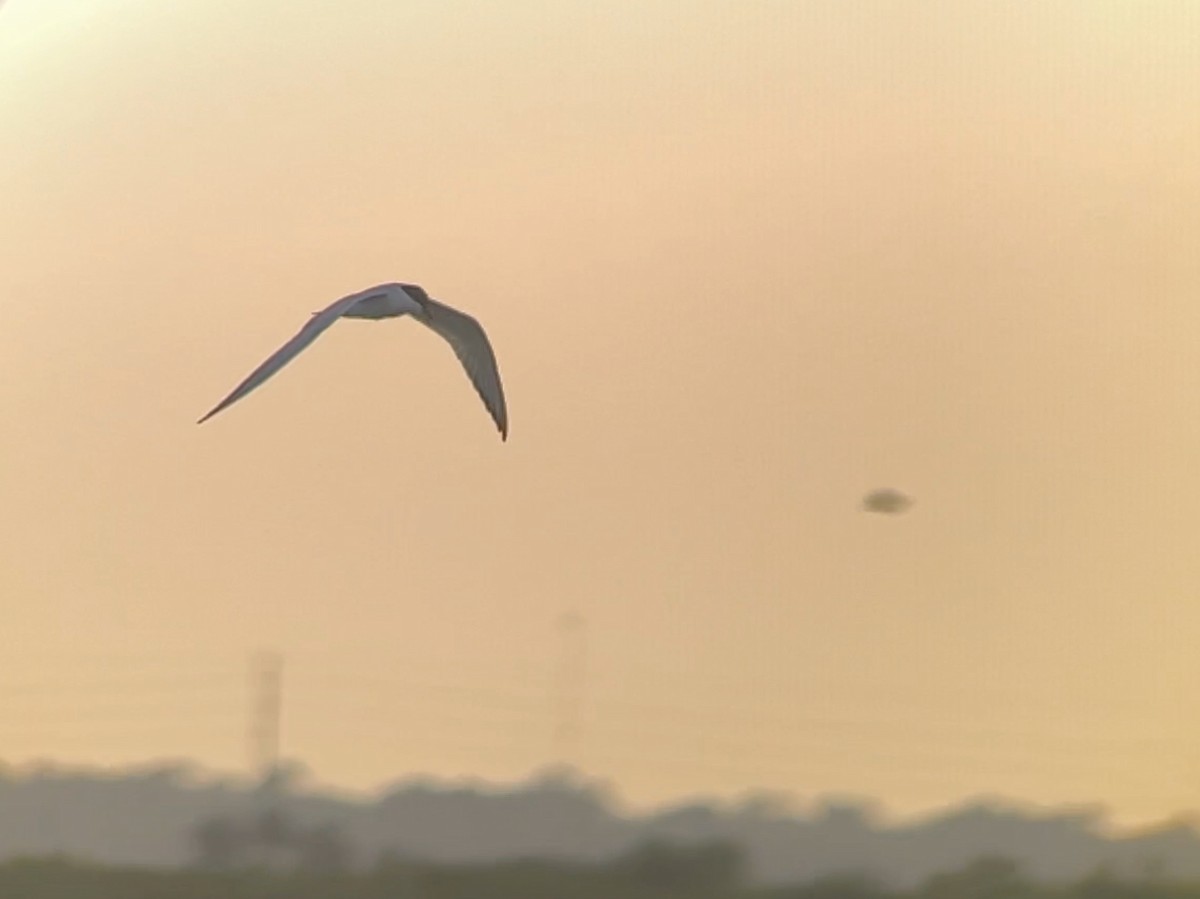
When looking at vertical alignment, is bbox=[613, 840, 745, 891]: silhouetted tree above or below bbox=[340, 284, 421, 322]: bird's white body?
below

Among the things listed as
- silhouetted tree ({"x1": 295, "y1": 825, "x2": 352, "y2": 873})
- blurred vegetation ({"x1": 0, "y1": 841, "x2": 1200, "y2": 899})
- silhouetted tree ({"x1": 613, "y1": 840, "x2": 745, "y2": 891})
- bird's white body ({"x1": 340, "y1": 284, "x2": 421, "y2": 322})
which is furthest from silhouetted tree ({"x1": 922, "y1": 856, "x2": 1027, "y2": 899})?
bird's white body ({"x1": 340, "y1": 284, "x2": 421, "y2": 322})

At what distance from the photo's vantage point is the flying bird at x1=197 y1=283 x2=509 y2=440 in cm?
139

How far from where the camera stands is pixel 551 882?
2064mm

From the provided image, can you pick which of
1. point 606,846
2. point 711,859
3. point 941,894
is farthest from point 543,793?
point 941,894

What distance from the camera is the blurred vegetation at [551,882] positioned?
6.74 feet

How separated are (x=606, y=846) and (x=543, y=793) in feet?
0.41

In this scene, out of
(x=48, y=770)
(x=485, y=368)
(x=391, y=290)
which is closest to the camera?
(x=391, y=290)

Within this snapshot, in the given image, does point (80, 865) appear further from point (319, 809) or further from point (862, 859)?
point (862, 859)

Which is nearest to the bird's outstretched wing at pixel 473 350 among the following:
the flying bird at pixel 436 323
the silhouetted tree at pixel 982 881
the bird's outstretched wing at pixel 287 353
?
the flying bird at pixel 436 323

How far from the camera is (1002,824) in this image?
2.11 metres

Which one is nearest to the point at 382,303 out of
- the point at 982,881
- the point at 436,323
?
the point at 436,323

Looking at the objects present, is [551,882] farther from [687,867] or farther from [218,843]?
[218,843]

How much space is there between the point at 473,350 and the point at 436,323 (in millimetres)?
65

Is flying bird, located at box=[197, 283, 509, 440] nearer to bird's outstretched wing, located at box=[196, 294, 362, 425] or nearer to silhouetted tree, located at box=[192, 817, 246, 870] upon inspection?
bird's outstretched wing, located at box=[196, 294, 362, 425]
